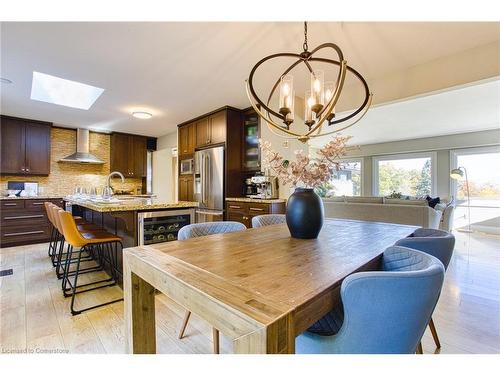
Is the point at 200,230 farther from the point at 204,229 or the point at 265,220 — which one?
the point at 265,220

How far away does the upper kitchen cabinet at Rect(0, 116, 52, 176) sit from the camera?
4504 mm

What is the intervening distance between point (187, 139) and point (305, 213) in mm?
4041

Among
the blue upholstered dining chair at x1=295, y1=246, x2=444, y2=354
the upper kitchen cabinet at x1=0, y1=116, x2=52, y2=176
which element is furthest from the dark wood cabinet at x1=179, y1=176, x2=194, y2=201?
the blue upholstered dining chair at x1=295, y1=246, x2=444, y2=354

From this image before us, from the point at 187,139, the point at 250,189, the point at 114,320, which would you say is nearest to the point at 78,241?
the point at 114,320

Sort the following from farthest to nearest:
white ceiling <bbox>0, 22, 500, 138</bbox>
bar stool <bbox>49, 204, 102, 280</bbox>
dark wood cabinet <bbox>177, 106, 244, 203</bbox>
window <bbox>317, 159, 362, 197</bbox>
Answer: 1. window <bbox>317, 159, 362, 197</bbox>
2. dark wood cabinet <bbox>177, 106, 244, 203</bbox>
3. bar stool <bbox>49, 204, 102, 280</bbox>
4. white ceiling <bbox>0, 22, 500, 138</bbox>

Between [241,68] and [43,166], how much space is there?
4.73 metres

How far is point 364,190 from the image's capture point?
8.09 meters

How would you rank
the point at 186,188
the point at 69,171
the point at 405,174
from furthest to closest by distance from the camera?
the point at 405,174, the point at 69,171, the point at 186,188

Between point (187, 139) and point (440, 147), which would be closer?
point (187, 139)

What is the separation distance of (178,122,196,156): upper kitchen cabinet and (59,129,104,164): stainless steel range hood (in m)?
1.99

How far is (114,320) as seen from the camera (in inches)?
76.6

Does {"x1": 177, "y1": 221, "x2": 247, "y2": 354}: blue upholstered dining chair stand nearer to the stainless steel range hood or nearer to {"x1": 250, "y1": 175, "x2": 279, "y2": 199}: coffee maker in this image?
{"x1": 250, "y1": 175, "x2": 279, "y2": 199}: coffee maker
